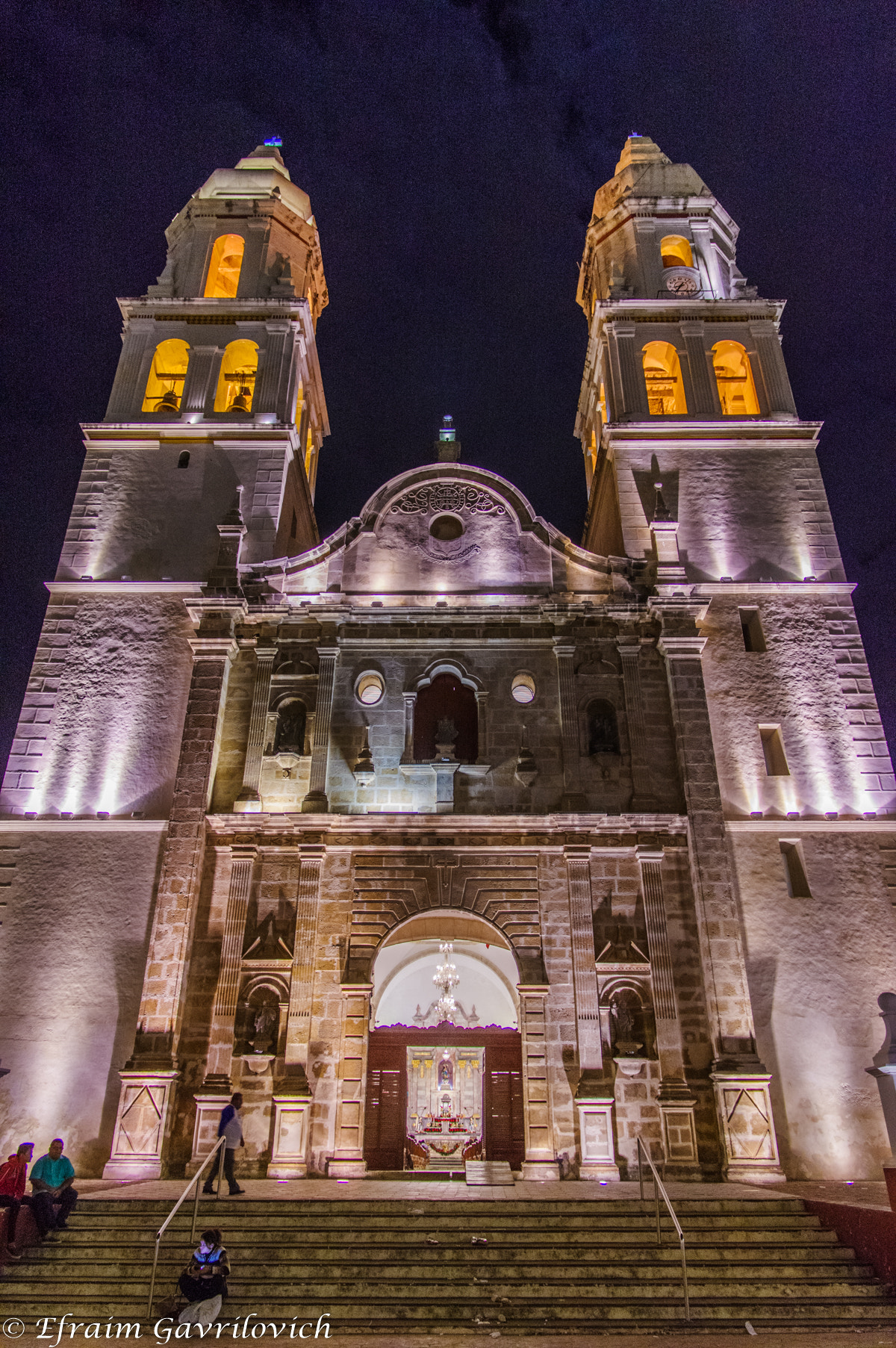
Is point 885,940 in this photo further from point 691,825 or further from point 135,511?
point 135,511

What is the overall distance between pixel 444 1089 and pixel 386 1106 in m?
4.26

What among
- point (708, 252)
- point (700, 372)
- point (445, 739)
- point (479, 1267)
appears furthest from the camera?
point (708, 252)

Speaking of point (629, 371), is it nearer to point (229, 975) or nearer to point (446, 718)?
point (446, 718)

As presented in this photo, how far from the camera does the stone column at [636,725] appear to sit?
17750 millimetres

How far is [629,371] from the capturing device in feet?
78.9

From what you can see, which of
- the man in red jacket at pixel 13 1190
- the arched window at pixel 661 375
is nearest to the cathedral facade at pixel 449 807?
the arched window at pixel 661 375

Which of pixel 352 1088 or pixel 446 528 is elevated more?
pixel 446 528

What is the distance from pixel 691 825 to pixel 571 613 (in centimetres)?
503

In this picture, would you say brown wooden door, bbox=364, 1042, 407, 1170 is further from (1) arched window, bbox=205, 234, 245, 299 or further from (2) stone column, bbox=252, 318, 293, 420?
(1) arched window, bbox=205, 234, 245, 299

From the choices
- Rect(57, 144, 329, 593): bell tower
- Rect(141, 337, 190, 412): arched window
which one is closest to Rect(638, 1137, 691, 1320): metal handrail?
Rect(57, 144, 329, 593): bell tower

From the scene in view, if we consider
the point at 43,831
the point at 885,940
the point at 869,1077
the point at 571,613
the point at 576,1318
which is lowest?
the point at 576,1318

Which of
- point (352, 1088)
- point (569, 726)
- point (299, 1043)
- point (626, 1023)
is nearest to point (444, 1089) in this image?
point (352, 1088)

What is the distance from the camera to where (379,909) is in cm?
1706

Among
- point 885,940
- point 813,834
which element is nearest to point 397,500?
point 813,834
